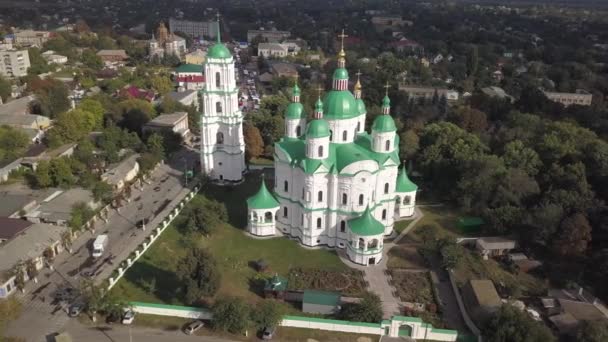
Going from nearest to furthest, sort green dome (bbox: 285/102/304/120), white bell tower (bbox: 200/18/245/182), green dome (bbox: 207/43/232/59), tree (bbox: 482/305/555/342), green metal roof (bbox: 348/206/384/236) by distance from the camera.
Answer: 1. tree (bbox: 482/305/555/342)
2. green metal roof (bbox: 348/206/384/236)
3. green dome (bbox: 285/102/304/120)
4. green dome (bbox: 207/43/232/59)
5. white bell tower (bbox: 200/18/245/182)

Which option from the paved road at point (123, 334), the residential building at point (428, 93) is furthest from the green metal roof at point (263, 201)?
the residential building at point (428, 93)

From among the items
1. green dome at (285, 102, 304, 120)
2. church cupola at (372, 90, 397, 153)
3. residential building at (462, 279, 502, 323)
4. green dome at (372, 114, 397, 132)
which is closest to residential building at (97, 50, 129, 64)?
green dome at (285, 102, 304, 120)

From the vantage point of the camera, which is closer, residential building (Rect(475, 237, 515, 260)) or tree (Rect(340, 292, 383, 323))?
tree (Rect(340, 292, 383, 323))

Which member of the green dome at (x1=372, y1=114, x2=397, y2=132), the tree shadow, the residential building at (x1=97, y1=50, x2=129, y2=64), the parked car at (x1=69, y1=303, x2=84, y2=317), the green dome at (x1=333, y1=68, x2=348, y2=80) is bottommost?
the tree shadow

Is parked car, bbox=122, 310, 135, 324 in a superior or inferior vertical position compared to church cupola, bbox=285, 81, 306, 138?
inferior

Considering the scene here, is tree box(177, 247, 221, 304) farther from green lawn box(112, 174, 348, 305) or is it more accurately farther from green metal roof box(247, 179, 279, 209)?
green metal roof box(247, 179, 279, 209)

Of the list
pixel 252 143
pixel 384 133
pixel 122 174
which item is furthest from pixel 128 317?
pixel 252 143

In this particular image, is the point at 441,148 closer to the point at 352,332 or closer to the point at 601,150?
the point at 601,150
